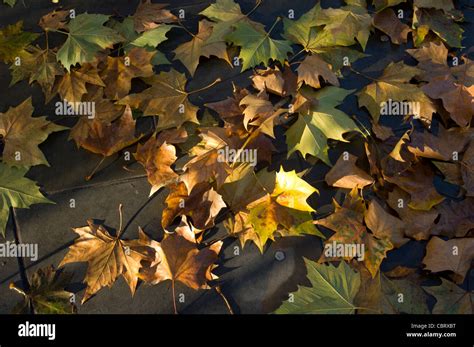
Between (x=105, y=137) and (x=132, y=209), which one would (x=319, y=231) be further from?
(x=105, y=137)

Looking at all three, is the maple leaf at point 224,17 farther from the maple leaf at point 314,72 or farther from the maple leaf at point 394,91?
the maple leaf at point 394,91

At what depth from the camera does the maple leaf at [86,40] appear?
3012 millimetres

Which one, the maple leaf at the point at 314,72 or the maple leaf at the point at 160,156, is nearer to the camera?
the maple leaf at the point at 160,156

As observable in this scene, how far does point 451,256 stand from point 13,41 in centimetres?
266

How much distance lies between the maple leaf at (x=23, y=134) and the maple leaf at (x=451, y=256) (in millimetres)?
1974

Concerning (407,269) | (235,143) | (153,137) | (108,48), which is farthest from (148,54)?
(407,269)

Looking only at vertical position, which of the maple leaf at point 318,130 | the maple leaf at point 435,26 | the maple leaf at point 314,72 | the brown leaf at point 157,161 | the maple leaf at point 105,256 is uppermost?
the maple leaf at point 435,26

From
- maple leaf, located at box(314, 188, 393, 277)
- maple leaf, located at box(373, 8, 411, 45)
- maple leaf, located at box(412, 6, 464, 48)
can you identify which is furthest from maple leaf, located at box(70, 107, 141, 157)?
maple leaf, located at box(412, 6, 464, 48)

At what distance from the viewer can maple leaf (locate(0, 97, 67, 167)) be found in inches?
111

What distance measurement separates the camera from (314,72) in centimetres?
299

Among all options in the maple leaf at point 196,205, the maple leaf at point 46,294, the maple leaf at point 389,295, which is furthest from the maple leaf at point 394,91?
the maple leaf at point 46,294

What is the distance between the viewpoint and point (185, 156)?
2.84 meters

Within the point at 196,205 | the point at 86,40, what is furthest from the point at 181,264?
the point at 86,40

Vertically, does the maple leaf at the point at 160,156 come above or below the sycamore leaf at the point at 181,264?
above
